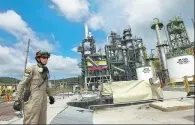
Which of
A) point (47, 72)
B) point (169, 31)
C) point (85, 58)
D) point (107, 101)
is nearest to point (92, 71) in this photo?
point (85, 58)

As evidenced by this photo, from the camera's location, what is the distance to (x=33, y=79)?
440cm

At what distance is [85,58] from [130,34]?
15466 millimetres

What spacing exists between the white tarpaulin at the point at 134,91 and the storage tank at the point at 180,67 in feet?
84.8

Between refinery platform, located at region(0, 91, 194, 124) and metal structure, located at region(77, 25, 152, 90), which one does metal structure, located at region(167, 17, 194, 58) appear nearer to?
metal structure, located at region(77, 25, 152, 90)

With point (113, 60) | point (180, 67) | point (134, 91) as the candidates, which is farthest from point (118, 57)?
point (134, 91)

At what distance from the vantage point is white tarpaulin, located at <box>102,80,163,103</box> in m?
12.4

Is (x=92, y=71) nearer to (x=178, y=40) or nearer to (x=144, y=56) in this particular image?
(x=144, y=56)

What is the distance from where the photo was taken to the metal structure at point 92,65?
68.7 m

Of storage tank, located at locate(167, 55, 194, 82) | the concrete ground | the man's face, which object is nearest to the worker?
the man's face

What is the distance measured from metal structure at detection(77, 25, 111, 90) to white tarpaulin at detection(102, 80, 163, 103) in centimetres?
5475

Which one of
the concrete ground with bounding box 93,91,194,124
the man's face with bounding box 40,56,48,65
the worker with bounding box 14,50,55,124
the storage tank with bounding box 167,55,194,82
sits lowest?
the concrete ground with bounding box 93,91,194,124

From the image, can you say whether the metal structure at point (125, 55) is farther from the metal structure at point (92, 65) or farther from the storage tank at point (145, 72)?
the storage tank at point (145, 72)

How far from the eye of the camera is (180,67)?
124ft

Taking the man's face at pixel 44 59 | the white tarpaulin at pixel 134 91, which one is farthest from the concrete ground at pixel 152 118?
the white tarpaulin at pixel 134 91
